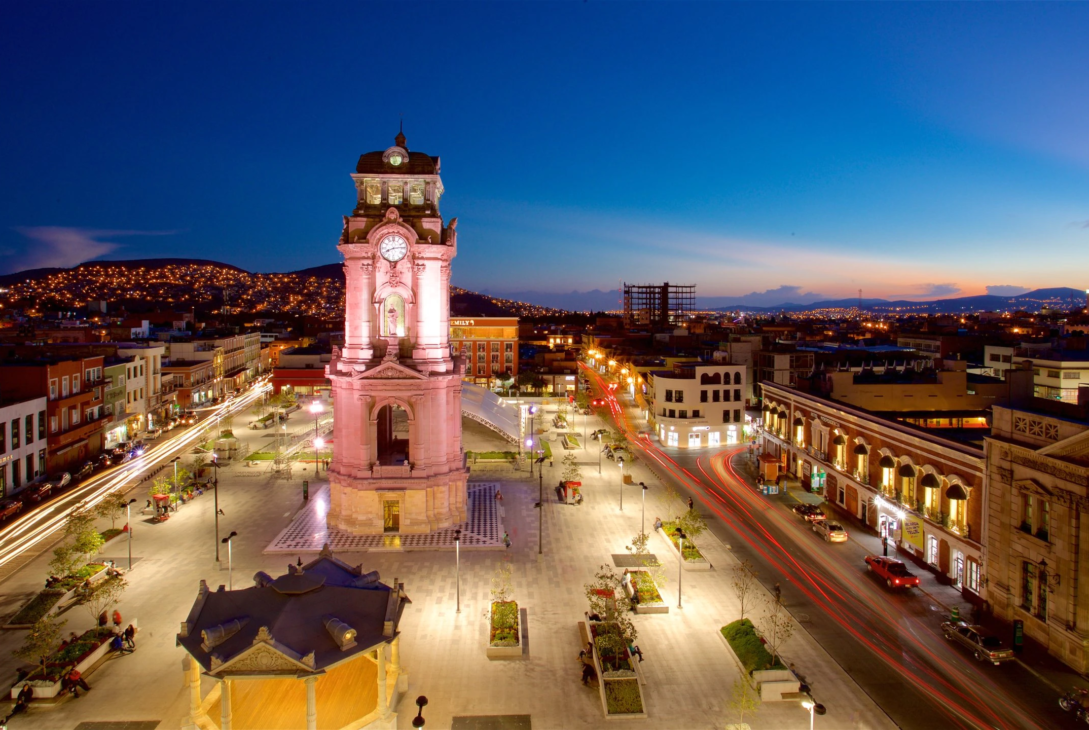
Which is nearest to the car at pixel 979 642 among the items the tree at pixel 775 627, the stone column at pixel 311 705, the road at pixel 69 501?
the tree at pixel 775 627

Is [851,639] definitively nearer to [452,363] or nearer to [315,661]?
[315,661]

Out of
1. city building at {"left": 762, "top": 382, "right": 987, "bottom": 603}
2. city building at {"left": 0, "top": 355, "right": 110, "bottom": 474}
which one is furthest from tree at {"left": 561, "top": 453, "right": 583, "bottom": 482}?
city building at {"left": 0, "top": 355, "right": 110, "bottom": 474}

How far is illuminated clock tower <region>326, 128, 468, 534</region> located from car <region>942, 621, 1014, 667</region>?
97.7 feet

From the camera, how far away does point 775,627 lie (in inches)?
1129

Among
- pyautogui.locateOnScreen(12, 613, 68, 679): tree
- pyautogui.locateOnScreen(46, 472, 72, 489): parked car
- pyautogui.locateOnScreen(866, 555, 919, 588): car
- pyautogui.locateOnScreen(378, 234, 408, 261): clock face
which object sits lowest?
pyautogui.locateOnScreen(866, 555, 919, 588): car

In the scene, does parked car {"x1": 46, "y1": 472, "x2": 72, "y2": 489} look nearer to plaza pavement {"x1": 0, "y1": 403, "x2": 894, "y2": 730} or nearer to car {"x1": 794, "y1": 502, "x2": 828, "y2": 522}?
plaza pavement {"x1": 0, "y1": 403, "x2": 894, "y2": 730}

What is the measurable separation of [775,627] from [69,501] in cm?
5450

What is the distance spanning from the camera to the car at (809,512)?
144 feet

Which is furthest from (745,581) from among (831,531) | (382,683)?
(382,683)

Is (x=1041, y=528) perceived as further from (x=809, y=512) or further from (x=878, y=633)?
(x=809, y=512)

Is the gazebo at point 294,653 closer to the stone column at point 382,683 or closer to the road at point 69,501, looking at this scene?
the stone column at point 382,683

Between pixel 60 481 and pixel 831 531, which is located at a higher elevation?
pixel 60 481

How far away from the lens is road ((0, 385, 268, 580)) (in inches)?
1566

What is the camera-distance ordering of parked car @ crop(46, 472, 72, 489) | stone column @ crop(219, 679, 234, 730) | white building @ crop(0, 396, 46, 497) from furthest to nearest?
parked car @ crop(46, 472, 72, 489)
white building @ crop(0, 396, 46, 497)
stone column @ crop(219, 679, 234, 730)
